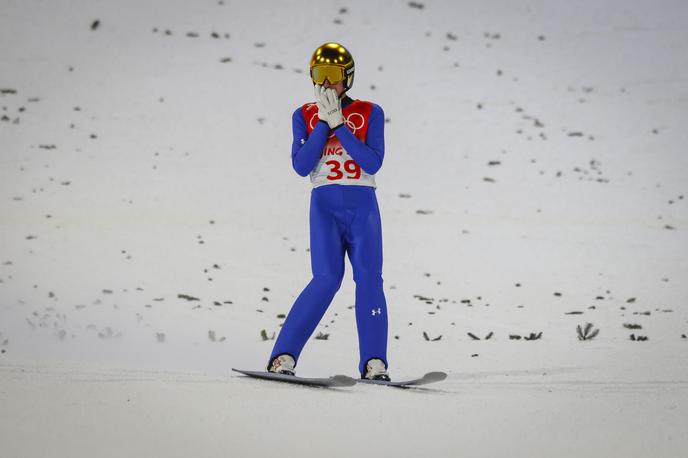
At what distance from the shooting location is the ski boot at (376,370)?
6.14 m

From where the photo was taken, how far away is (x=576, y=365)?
24.4 feet

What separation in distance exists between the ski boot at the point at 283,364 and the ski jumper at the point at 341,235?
0.12 feet

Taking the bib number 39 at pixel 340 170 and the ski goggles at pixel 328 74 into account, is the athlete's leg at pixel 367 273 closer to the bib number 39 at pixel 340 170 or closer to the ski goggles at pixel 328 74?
the bib number 39 at pixel 340 170

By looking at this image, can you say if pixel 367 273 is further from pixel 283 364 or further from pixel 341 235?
pixel 283 364

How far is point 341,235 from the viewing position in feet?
20.7

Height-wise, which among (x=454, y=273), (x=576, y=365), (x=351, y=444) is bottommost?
(x=351, y=444)

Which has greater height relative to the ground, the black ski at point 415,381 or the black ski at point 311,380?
the black ski at point 415,381

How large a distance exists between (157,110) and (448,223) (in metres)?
6.56

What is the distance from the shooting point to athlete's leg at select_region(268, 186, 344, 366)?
6199 millimetres

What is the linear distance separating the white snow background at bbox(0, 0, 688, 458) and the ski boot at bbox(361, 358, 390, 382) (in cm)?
34

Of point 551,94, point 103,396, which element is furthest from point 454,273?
point 551,94

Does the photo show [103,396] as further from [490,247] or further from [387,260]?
[490,247]

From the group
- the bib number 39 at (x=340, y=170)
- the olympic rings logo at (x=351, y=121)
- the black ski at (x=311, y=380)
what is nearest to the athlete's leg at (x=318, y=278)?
the bib number 39 at (x=340, y=170)

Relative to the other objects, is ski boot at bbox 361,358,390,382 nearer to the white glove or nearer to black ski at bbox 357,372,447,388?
black ski at bbox 357,372,447,388
